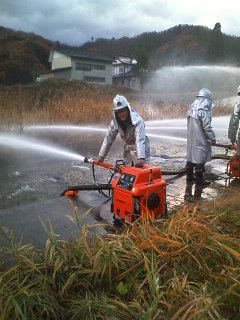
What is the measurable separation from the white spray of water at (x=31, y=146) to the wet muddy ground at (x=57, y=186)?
0.32 meters

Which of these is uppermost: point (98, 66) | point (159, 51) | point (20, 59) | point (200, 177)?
point (159, 51)

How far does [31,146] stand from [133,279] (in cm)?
752

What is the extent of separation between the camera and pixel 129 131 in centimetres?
482

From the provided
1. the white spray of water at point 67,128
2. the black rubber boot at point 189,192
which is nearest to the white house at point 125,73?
the white spray of water at point 67,128

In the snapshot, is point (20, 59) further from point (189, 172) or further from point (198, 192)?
point (198, 192)

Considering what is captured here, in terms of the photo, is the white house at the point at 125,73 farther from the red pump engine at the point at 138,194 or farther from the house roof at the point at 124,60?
the red pump engine at the point at 138,194

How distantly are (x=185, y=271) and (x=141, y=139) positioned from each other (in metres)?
2.28

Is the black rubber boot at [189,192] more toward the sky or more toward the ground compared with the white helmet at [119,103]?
more toward the ground

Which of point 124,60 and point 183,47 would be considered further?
point 183,47

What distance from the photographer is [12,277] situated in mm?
2412

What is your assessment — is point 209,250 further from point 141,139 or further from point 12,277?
point 141,139

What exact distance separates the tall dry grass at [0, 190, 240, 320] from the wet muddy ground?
0.47 meters

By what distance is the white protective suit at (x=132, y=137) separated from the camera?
454 cm

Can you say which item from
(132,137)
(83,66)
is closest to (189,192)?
(132,137)
